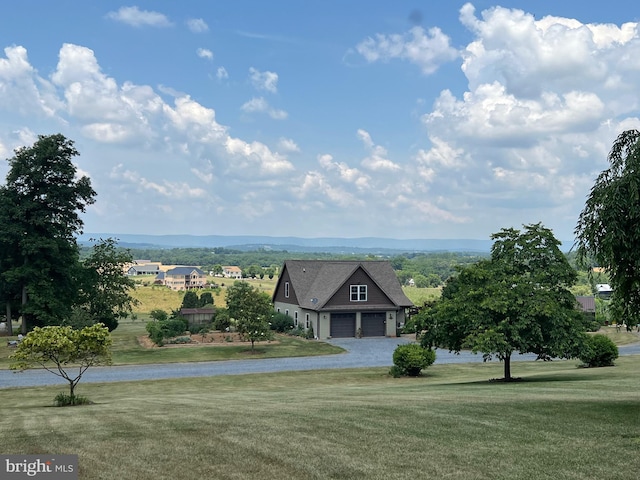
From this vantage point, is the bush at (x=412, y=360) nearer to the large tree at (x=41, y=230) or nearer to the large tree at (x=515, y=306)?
the large tree at (x=515, y=306)

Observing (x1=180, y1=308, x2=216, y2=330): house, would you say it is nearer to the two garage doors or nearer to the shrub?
the two garage doors

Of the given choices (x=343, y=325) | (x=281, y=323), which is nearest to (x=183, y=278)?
(x=281, y=323)

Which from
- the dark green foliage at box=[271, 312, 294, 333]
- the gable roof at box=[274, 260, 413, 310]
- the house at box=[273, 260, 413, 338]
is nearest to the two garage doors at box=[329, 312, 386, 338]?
the house at box=[273, 260, 413, 338]

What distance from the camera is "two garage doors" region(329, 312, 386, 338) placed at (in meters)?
55.7

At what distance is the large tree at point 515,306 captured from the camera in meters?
25.6

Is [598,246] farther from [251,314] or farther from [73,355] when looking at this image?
[251,314]

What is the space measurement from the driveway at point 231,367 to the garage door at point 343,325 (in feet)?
19.5

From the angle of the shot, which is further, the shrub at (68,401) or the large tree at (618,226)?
the shrub at (68,401)

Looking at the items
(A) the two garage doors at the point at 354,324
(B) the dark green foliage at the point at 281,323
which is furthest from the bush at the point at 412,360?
(B) the dark green foliage at the point at 281,323

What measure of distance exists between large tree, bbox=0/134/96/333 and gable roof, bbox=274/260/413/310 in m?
21.8

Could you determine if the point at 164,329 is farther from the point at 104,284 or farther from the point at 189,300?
the point at 189,300

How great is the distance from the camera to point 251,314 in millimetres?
45938

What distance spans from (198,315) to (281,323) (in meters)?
8.46

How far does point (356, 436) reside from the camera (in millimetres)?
13047
